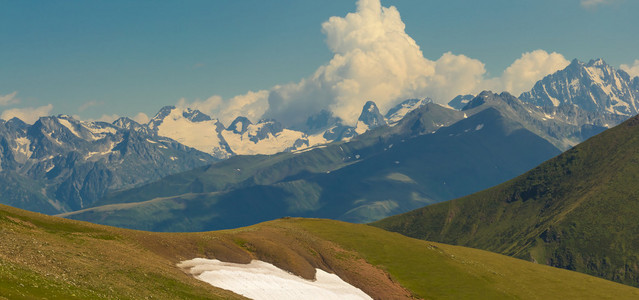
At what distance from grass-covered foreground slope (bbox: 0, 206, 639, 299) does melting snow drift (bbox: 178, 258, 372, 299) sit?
3124 mm

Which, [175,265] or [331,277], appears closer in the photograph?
[175,265]

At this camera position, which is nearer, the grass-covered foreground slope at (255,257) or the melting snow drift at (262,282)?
the grass-covered foreground slope at (255,257)

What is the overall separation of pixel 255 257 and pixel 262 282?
15.7 m

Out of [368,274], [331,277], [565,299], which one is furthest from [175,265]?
[565,299]

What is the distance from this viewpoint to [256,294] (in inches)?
3095

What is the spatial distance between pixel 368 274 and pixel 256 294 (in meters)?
37.0

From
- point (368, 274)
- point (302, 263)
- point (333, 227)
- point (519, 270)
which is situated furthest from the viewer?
point (333, 227)

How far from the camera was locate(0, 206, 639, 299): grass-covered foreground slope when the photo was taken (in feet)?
185

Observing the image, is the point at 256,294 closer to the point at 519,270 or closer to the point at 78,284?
the point at 78,284

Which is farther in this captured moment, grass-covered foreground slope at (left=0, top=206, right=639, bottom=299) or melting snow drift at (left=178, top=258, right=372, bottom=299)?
melting snow drift at (left=178, top=258, right=372, bottom=299)

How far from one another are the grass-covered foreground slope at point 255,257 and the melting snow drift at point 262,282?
10.2 feet

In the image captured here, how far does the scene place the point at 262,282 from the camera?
8300 centimetres

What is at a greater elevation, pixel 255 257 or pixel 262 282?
pixel 255 257

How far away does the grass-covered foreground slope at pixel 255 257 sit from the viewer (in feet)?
185
